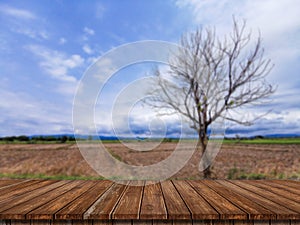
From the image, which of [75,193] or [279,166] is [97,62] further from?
[279,166]

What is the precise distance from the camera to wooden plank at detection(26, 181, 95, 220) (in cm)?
164

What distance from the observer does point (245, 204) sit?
185 cm

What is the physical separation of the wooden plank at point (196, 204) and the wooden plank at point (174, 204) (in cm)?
4

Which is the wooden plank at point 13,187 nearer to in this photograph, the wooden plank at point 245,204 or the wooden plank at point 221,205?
the wooden plank at point 221,205

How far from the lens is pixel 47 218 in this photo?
164 centimetres

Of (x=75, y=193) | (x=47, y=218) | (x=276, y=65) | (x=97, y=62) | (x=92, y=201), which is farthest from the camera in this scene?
(x=276, y=65)

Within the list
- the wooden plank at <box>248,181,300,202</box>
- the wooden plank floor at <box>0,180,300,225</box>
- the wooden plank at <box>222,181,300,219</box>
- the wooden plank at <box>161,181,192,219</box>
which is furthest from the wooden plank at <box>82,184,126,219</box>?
the wooden plank at <box>248,181,300,202</box>

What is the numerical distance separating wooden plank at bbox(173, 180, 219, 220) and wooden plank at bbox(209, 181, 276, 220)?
231 mm

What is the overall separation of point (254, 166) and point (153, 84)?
14.3 ft

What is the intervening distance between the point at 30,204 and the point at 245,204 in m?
1.66

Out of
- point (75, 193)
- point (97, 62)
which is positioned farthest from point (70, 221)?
point (97, 62)

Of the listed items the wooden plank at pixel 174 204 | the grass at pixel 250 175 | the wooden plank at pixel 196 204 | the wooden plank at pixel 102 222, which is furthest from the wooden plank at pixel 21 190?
the grass at pixel 250 175

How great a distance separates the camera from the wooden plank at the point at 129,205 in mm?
1617

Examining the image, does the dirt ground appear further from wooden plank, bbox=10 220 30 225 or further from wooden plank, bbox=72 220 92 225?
wooden plank, bbox=10 220 30 225
